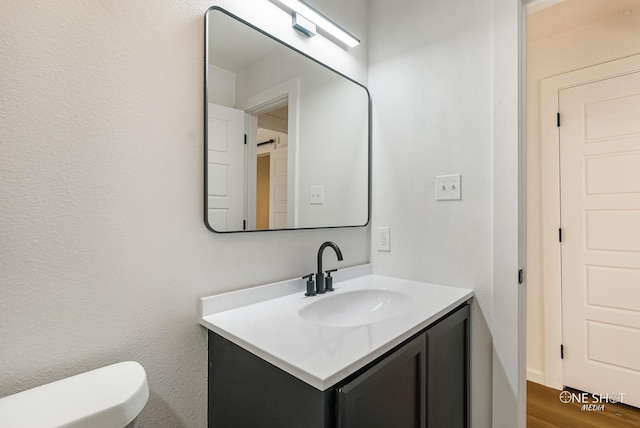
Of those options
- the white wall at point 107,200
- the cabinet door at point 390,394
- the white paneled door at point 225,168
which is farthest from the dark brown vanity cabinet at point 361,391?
the white paneled door at point 225,168

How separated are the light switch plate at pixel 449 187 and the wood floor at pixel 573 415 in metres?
1.43

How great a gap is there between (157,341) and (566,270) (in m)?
2.44

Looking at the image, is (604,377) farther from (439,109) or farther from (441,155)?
(439,109)

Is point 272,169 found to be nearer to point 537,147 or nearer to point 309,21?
point 309,21

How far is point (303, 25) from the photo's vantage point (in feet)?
4.47

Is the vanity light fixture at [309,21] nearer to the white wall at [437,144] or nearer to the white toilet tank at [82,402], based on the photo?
the white wall at [437,144]

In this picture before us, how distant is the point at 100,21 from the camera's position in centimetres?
86

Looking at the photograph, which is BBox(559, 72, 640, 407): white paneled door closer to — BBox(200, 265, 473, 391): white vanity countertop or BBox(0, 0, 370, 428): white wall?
BBox(200, 265, 473, 391): white vanity countertop

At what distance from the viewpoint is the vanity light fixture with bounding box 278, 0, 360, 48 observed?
4.31 ft

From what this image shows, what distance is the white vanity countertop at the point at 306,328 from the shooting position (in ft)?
2.39

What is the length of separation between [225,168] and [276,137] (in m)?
0.30

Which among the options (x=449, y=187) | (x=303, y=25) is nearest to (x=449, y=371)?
(x=449, y=187)

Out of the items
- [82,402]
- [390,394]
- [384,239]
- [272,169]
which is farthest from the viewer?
[384,239]

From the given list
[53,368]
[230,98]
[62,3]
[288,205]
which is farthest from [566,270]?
[62,3]
